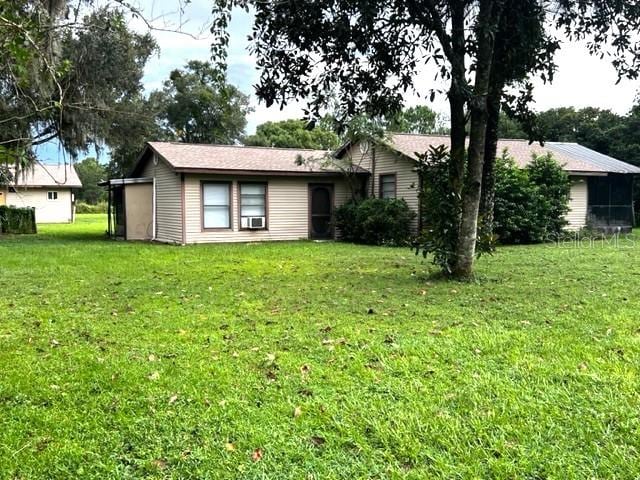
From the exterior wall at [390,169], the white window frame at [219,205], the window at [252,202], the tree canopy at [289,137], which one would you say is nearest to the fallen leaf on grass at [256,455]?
the exterior wall at [390,169]

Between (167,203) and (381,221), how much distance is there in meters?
6.67

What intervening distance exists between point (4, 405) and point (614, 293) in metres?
6.98

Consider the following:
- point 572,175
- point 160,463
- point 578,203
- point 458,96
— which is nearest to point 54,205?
point 572,175

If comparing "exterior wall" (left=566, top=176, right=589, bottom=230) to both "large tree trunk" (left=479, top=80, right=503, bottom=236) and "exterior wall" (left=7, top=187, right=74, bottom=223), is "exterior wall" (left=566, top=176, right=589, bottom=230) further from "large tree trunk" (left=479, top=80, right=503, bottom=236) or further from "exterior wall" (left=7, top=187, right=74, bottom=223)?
"exterior wall" (left=7, top=187, right=74, bottom=223)

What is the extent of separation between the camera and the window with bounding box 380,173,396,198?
57.4 feet

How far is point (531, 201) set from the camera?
16.2 m

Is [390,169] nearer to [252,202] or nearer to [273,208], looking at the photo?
[273,208]

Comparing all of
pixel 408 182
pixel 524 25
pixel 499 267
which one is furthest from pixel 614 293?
pixel 408 182

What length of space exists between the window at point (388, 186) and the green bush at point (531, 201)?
126 inches

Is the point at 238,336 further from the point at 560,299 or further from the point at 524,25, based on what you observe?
the point at 524,25

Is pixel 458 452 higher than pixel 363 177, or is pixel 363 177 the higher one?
pixel 363 177

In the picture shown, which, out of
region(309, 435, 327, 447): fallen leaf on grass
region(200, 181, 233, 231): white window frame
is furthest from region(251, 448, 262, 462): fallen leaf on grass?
region(200, 181, 233, 231): white window frame

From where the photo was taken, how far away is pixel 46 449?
9.68 feet

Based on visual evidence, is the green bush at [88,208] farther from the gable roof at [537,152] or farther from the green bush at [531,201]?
the green bush at [531,201]
